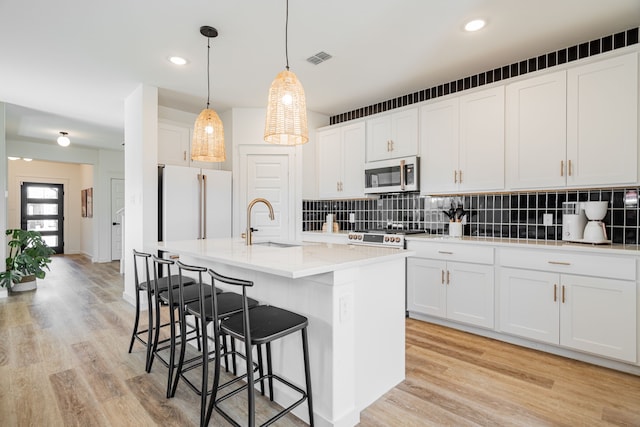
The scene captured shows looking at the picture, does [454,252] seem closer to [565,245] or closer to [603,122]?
[565,245]

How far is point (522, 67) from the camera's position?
127 inches

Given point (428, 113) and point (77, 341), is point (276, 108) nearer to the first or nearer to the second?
point (428, 113)

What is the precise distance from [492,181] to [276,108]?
2.29 metres

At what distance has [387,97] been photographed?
4.32 metres

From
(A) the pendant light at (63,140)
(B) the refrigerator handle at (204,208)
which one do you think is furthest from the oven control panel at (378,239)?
(A) the pendant light at (63,140)

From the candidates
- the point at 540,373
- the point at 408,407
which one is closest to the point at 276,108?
the point at 408,407

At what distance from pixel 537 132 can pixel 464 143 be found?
25.6 inches

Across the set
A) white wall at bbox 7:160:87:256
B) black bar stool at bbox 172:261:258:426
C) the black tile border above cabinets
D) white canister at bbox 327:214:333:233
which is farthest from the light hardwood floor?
white wall at bbox 7:160:87:256

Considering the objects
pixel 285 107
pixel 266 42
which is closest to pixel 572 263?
pixel 285 107

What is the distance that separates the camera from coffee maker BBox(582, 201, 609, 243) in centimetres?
262

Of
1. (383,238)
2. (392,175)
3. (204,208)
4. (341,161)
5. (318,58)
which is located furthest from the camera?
(341,161)

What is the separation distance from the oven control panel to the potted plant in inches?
180

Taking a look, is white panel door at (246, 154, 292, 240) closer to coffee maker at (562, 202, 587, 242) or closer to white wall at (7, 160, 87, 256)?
coffee maker at (562, 202, 587, 242)

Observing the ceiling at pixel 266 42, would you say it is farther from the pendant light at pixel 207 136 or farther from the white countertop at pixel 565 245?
the white countertop at pixel 565 245
